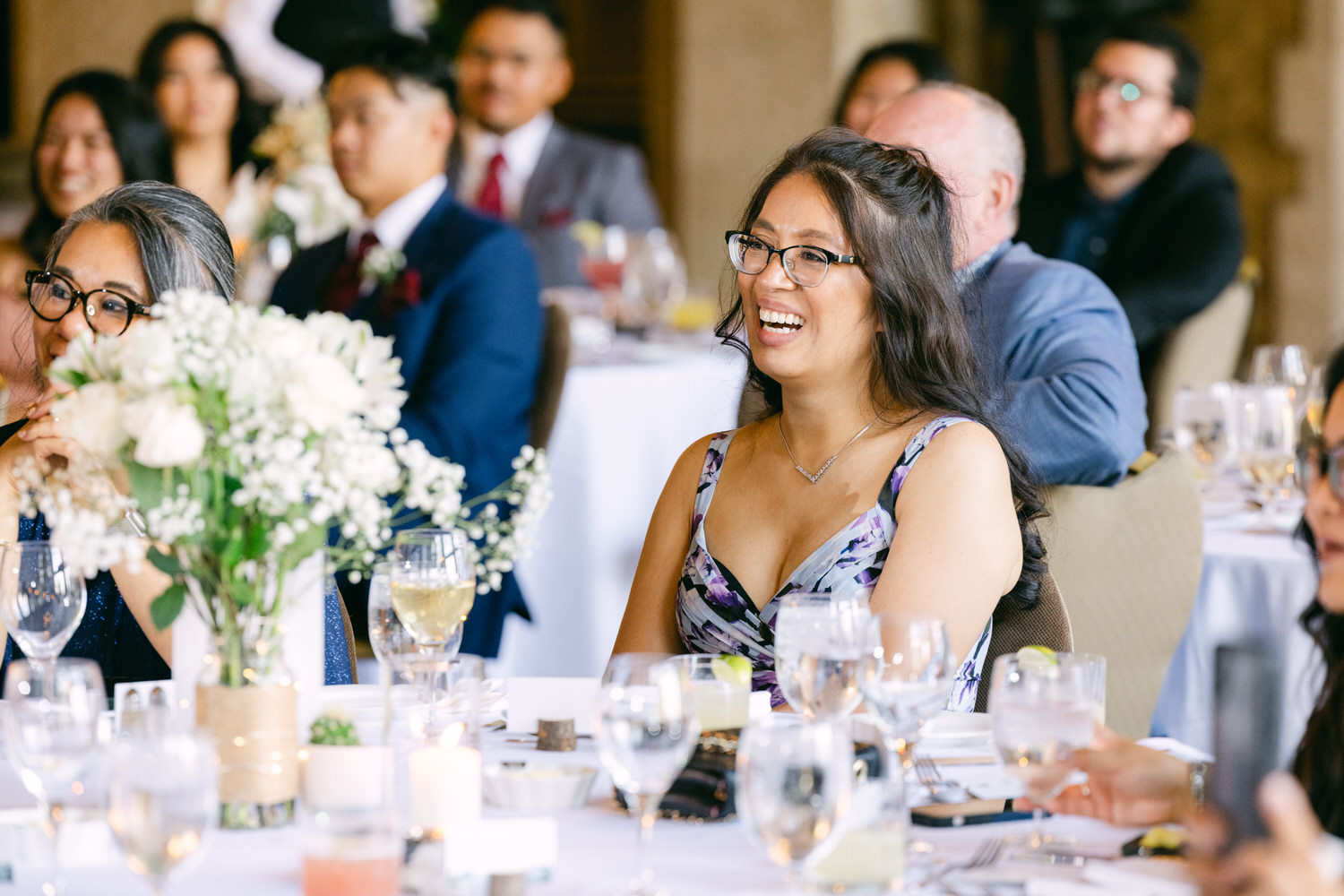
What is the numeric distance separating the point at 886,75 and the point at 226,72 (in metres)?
2.26

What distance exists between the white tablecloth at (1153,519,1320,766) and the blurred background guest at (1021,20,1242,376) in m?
1.67

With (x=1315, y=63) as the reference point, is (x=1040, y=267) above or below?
below

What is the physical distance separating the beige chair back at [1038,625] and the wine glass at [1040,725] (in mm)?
743

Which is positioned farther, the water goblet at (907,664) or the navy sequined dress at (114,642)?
the navy sequined dress at (114,642)

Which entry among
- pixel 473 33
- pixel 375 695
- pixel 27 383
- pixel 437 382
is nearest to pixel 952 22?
pixel 473 33

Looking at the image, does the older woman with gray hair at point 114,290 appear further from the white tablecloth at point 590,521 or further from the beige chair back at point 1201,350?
the beige chair back at point 1201,350

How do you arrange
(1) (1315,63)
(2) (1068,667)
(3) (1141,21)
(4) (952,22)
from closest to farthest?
(2) (1068,667), (3) (1141,21), (1) (1315,63), (4) (952,22)

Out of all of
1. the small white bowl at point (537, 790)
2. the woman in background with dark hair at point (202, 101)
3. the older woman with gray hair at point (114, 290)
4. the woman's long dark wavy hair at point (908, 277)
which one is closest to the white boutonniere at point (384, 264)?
the woman in background with dark hair at point (202, 101)

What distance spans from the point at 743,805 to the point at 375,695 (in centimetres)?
79

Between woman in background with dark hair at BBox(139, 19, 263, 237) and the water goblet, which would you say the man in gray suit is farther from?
the water goblet

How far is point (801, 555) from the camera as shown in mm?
2146

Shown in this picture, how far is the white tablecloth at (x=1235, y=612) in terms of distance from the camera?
2768mm

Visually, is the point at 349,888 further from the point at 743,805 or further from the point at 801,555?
the point at 801,555

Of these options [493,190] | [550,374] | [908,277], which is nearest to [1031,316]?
[908,277]
